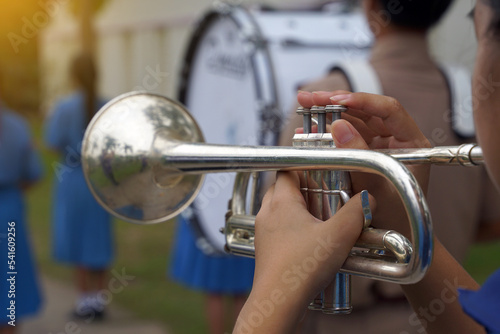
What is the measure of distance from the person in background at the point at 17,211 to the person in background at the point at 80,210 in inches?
21.3

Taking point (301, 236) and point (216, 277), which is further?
point (216, 277)

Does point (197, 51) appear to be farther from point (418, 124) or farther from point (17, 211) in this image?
point (418, 124)

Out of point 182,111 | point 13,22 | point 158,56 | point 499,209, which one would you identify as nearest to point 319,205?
point 182,111

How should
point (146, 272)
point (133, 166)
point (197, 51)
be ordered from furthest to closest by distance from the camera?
point (146, 272)
point (197, 51)
point (133, 166)

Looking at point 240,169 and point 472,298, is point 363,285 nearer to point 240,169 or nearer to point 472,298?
point 240,169

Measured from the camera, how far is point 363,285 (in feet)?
5.08

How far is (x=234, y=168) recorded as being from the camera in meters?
1.13

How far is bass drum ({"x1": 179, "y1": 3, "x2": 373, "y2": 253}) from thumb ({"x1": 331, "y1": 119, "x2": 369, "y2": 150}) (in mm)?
1472

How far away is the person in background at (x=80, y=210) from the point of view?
4.15 m

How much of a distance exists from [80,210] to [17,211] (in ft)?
2.45

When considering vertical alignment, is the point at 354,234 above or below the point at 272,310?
above

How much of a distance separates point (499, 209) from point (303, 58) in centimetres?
112

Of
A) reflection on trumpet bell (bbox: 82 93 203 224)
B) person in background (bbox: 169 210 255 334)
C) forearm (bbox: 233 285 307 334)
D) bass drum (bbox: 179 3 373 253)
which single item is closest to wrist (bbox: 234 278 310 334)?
forearm (bbox: 233 285 307 334)

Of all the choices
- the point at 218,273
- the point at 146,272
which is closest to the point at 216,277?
the point at 218,273
